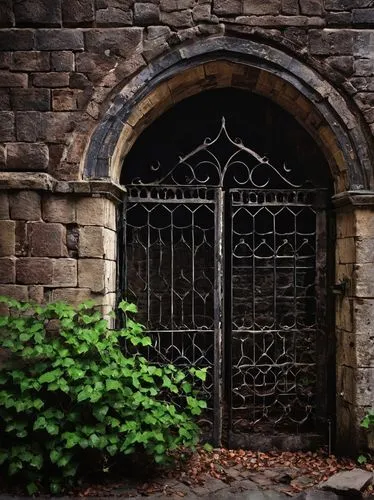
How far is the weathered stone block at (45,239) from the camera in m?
4.45

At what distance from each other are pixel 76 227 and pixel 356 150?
260 cm

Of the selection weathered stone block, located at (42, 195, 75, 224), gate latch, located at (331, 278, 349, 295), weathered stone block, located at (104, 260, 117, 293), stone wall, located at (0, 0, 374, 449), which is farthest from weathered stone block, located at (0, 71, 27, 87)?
gate latch, located at (331, 278, 349, 295)

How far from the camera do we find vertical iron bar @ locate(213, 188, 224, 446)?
494 cm

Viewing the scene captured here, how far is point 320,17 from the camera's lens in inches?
182

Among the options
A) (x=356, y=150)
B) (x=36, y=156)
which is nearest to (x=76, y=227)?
(x=36, y=156)

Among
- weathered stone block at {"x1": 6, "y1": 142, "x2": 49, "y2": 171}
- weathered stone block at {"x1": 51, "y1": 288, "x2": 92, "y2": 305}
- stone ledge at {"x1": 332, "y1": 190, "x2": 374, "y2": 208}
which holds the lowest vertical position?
weathered stone block at {"x1": 51, "y1": 288, "x2": 92, "y2": 305}

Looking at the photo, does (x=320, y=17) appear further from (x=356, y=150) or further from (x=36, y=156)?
(x=36, y=156)

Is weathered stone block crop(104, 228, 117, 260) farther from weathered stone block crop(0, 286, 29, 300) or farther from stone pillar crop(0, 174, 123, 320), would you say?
weathered stone block crop(0, 286, 29, 300)

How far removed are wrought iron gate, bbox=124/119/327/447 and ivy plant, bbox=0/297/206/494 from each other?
76cm

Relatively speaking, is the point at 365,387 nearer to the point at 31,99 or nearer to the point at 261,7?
the point at 261,7

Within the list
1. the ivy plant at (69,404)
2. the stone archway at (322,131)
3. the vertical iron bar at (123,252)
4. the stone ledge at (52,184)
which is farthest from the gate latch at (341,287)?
the stone ledge at (52,184)

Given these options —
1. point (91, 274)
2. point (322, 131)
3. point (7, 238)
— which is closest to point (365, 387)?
point (322, 131)

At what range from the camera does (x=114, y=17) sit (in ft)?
15.0

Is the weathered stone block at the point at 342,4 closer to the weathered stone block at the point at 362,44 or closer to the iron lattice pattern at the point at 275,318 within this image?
the weathered stone block at the point at 362,44
